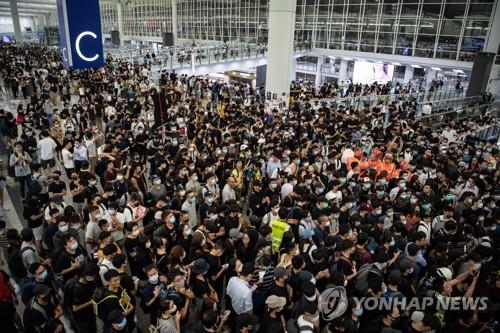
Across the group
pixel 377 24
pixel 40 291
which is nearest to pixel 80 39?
pixel 40 291

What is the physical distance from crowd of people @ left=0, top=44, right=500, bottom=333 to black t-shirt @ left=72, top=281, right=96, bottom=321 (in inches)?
0.5

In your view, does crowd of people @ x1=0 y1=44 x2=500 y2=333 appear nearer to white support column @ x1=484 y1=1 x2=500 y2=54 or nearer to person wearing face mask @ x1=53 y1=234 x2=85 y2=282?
person wearing face mask @ x1=53 y1=234 x2=85 y2=282

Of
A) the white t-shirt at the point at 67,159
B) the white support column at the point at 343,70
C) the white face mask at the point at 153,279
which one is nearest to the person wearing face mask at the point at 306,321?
the white face mask at the point at 153,279

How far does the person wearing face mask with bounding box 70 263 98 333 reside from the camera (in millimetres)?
3758

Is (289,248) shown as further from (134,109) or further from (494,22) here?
(494,22)

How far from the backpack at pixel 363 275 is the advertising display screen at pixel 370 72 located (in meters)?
26.9

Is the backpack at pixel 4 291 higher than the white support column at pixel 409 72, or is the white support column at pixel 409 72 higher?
the white support column at pixel 409 72

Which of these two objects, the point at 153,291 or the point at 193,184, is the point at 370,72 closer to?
the point at 193,184

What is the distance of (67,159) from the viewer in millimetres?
7539

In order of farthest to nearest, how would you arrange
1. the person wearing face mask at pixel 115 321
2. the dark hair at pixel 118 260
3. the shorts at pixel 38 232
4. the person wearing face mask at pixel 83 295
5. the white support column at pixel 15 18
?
the white support column at pixel 15 18
the shorts at pixel 38 232
the dark hair at pixel 118 260
the person wearing face mask at pixel 83 295
the person wearing face mask at pixel 115 321

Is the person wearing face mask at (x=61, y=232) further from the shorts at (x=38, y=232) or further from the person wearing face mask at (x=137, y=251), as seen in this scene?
the shorts at (x=38, y=232)

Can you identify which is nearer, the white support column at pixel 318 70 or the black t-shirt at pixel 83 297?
the black t-shirt at pixel 83 297

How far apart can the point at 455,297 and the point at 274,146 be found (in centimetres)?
494

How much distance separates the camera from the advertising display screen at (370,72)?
1116 inches
